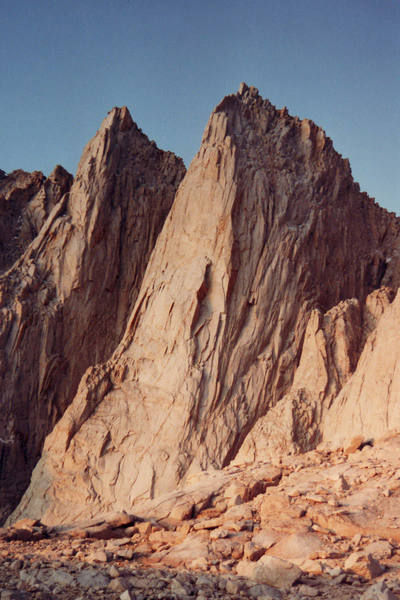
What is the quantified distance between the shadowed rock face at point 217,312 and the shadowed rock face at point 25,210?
25.1 feet

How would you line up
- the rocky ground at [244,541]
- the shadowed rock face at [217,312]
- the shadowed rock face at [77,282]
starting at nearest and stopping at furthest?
the rocky ground at [244,541] < the shadowed rock face at [217,312] < the shadowed rock face at [77,282]

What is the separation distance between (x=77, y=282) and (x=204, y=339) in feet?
18.8

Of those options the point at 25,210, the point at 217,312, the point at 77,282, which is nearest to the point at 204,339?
the point at 217,312

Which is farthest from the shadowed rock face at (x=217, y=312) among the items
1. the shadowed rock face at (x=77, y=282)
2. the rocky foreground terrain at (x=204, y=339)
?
the shadowed rock face at (x=77, y=282)

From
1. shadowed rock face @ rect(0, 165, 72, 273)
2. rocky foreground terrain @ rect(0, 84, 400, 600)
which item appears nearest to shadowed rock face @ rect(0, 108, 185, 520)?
rocky foreground terrain @ rect(0, 84, 400, 600)

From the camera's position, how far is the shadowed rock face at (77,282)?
20.0 meters

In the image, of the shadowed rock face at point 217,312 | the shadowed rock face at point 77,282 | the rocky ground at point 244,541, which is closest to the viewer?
the rocky ground at point 244,541

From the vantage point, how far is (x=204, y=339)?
18.2 metres

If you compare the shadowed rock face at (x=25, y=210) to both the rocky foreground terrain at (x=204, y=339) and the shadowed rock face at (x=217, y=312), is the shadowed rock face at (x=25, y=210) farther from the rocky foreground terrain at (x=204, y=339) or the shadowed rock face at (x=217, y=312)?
the shadowed rock face at (x=217, y=312)

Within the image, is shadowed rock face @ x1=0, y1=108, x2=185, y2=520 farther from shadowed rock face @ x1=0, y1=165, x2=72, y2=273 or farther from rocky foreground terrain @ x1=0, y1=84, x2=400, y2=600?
shadowed rock face @ x1=0, y1=165, x2=72, y2=273

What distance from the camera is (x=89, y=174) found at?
22297mm

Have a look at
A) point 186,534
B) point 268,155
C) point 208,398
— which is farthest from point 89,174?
point 186,534

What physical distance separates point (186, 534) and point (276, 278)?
439 inches

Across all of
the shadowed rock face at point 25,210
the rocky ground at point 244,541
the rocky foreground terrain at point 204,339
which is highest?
the shadowed rock face at point 25,210
